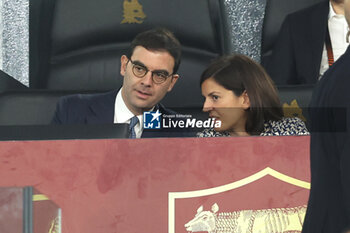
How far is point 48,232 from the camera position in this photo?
0.38 m

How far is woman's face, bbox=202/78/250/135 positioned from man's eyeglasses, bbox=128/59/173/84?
0.06m

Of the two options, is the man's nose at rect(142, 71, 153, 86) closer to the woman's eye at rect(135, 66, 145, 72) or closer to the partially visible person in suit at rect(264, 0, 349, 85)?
the woman's eye at rect(135, 66, 145, 72)

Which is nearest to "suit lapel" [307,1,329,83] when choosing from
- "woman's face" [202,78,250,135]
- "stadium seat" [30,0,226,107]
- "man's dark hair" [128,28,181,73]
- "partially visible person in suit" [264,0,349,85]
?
"partially visible person in suit" [264,0,349,85]

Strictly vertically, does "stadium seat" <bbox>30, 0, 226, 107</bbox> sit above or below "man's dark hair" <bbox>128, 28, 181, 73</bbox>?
above

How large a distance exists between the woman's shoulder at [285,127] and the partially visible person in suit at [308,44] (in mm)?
593

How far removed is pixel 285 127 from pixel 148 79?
23cm

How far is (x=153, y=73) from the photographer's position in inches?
28.6

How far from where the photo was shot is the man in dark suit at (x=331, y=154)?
0.36 m

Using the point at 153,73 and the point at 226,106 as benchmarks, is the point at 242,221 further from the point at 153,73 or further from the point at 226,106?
the point at 153,73

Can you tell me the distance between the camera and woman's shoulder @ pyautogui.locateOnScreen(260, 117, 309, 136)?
0.53 m

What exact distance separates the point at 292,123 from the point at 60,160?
27cm

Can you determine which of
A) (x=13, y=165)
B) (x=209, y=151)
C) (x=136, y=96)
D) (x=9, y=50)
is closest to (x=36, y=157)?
(x=13, y=165)

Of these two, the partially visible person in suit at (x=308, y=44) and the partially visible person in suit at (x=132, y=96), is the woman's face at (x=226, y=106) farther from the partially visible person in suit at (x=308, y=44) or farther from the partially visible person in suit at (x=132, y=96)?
the partially visible person in suit at (x=308, y=44)

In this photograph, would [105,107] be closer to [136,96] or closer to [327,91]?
[136,96]
